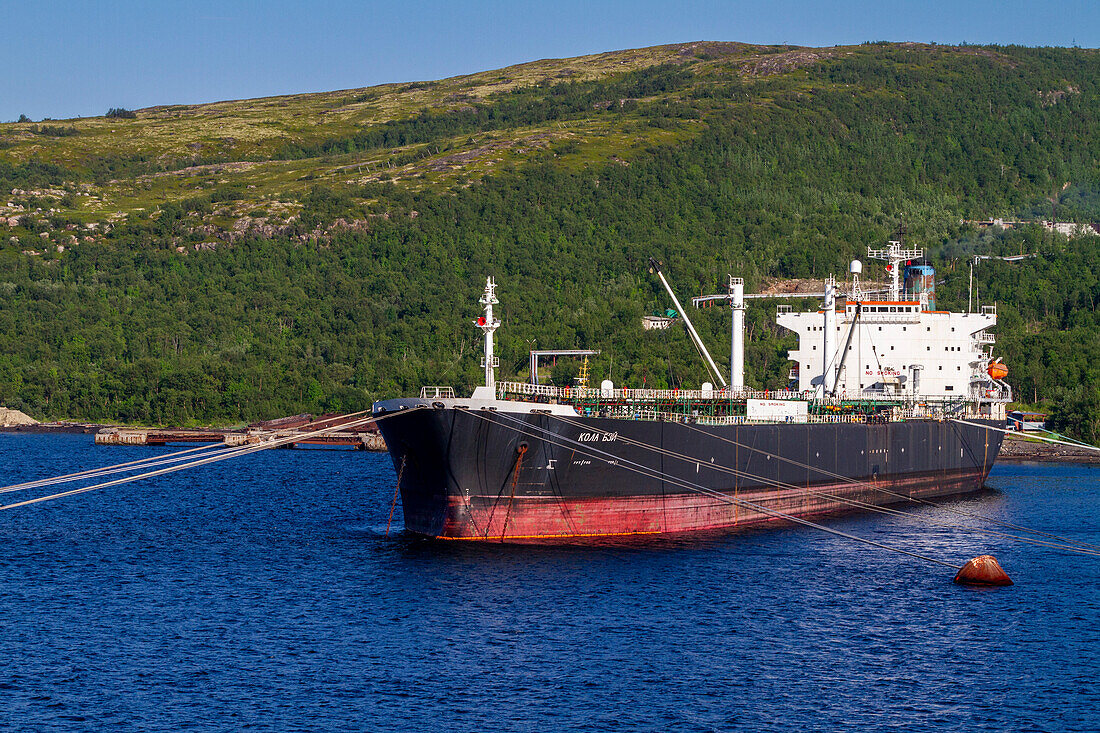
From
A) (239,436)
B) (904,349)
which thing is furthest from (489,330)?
(239,436)

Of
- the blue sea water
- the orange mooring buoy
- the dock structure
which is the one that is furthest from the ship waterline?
the dock structure

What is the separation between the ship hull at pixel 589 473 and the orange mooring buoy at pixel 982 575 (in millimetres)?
11316

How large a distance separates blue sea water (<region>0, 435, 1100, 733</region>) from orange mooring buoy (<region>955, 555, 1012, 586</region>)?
729 millimetres

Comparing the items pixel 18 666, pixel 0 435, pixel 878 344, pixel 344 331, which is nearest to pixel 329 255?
pixel 344 331

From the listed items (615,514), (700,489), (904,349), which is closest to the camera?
(615,514)

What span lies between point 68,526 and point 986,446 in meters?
54.7

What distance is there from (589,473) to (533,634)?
37.7 ft

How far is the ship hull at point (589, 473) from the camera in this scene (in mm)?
40688

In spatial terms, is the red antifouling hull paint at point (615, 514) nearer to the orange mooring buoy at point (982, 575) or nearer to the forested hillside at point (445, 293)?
the orange mooring buoy at point (982, 575)

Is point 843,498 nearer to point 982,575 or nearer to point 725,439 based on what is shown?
point 725,439

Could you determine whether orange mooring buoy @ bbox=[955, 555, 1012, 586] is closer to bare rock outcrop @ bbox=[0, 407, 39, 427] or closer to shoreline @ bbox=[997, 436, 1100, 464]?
shoreline @ bbox=[997, 436, 1100, 464]

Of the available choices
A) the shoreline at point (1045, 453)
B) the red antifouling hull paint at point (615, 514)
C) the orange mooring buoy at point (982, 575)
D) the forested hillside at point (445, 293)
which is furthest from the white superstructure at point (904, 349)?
the forested hillside at point (445, 293)

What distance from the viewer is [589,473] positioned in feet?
139

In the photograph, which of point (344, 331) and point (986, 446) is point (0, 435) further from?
point (986, 446)
